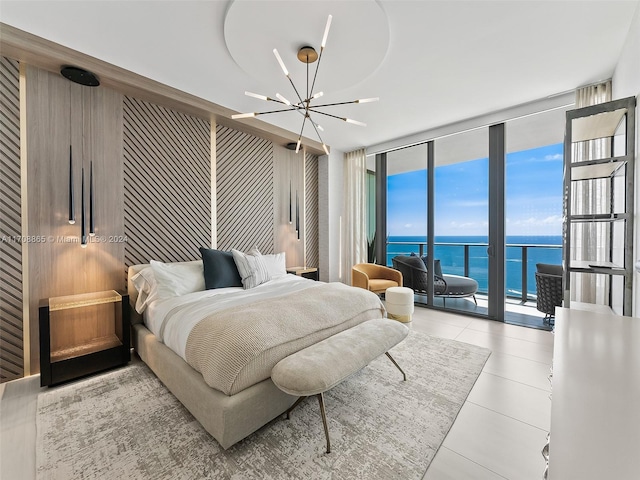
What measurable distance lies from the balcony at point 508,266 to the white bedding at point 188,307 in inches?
111

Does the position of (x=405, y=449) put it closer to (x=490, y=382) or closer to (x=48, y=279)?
(x=490, y=382)

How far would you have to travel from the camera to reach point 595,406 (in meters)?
0.67

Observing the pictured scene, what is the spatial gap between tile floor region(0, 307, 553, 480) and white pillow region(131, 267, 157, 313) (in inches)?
36.9

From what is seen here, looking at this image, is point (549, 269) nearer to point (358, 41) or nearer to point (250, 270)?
point (358, 41)

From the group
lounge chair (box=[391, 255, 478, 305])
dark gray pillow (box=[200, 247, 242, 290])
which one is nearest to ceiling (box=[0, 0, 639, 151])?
dark gray pillow (box=[200, 247, 242, 290])

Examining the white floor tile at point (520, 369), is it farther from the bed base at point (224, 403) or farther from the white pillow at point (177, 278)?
the white pillow at point (177, 278)

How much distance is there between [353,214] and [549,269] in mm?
3107

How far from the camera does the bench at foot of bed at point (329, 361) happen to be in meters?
1.54

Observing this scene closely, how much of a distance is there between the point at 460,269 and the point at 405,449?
433 centimetres

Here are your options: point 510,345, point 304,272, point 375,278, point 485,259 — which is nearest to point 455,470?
point 510,345

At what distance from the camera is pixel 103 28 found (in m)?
2.12

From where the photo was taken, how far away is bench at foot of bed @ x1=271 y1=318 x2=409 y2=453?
5.05 feet

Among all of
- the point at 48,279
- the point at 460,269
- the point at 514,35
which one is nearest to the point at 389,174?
the point at 460,269

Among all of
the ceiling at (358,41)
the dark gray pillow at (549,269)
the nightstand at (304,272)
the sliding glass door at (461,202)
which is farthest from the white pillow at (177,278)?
the dark gray pillow at (549,269)
